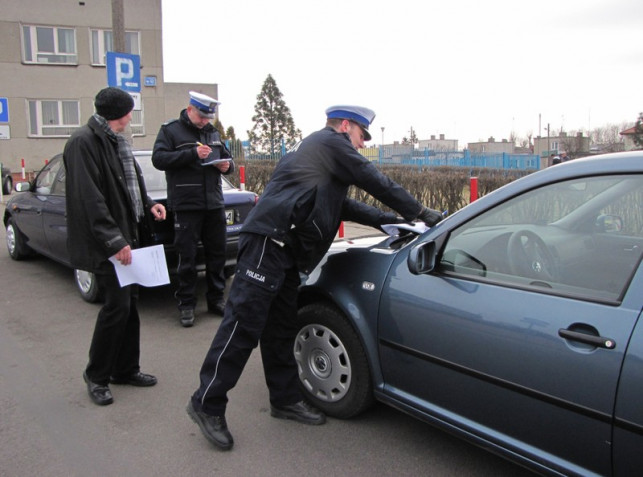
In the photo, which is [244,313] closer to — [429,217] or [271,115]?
[429,217]

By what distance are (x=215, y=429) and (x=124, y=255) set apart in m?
1.15

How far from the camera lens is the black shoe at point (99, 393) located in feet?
11.5

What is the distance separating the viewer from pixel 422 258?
2.67m

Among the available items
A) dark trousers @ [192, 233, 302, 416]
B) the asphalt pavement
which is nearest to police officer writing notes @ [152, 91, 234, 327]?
the asphalt pavement

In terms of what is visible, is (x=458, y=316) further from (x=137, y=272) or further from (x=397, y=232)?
(x=137, y=272)

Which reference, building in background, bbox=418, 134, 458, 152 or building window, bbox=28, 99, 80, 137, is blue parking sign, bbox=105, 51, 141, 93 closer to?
building window, bbox=28, 99, 80, 137

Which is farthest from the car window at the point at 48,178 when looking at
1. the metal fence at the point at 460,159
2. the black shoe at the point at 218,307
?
the metal fence at the point at 460,159

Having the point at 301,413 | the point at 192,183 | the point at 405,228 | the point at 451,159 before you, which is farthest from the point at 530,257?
the point at 451,159

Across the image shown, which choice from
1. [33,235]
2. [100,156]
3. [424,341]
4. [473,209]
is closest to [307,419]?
[424,341]

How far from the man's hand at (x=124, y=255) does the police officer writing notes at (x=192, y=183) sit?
1590 mm

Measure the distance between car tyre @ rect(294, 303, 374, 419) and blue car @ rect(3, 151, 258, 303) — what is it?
2361 mm

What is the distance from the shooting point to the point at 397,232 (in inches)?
129

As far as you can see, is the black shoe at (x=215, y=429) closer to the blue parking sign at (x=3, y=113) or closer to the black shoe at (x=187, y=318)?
the black shoe at (x=187, y=318)

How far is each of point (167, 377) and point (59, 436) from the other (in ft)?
2.98
